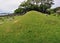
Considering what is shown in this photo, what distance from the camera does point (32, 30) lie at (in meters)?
12.3

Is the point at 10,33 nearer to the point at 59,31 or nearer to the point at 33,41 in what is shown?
the point at 33,41

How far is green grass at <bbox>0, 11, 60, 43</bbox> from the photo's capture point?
11195 mm

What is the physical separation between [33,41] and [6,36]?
72.1 inches

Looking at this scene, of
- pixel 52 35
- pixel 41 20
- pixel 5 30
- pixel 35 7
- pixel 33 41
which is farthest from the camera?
pixel 35 7

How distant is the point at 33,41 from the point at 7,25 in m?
3.15

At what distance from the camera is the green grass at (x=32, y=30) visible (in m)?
11.2

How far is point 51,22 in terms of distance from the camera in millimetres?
13852

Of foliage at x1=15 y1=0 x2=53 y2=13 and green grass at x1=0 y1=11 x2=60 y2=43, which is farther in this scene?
foliage at x1=15 y1=0 x2=53 y2=13

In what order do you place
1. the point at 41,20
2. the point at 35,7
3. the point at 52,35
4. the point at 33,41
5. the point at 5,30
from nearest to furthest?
the point at 33,41
the point at 52,35
the point at 5,30
the point at 41,20
the point at 35,7

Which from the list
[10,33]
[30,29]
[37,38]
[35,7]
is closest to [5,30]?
[10,33]

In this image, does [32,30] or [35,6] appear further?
[35,6]

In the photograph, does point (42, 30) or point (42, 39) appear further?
point (42, 30)

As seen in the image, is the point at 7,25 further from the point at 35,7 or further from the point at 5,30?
the point at 35,7

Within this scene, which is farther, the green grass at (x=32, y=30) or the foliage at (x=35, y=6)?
the foliage at (x=35, y=6)
